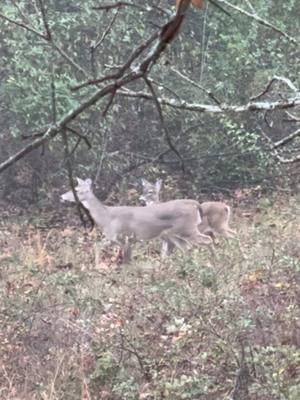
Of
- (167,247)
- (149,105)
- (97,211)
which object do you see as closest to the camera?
(167,247)

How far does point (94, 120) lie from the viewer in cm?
1473

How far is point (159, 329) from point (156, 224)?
5.63 m

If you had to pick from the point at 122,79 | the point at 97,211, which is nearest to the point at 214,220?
the point at 97,211

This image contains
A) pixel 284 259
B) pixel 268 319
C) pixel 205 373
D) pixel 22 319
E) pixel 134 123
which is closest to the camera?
pixel 205 373

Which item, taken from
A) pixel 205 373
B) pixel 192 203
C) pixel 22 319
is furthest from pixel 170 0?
pixel 205 373

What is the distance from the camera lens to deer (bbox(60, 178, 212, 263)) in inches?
465

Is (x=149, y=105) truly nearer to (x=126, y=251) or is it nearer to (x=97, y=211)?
(x=97, y=211)

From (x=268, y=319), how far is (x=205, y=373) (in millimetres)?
799

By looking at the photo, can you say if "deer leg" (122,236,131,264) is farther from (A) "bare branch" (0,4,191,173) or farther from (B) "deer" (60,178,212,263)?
(A) "bare branch" (0,4,191,173)

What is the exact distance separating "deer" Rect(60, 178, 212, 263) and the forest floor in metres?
2.58

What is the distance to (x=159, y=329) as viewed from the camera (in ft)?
21.4

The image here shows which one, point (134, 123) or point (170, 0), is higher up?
point (170, 0)

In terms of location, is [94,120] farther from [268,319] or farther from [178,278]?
[268,319]

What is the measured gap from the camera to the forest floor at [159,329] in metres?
5.61
